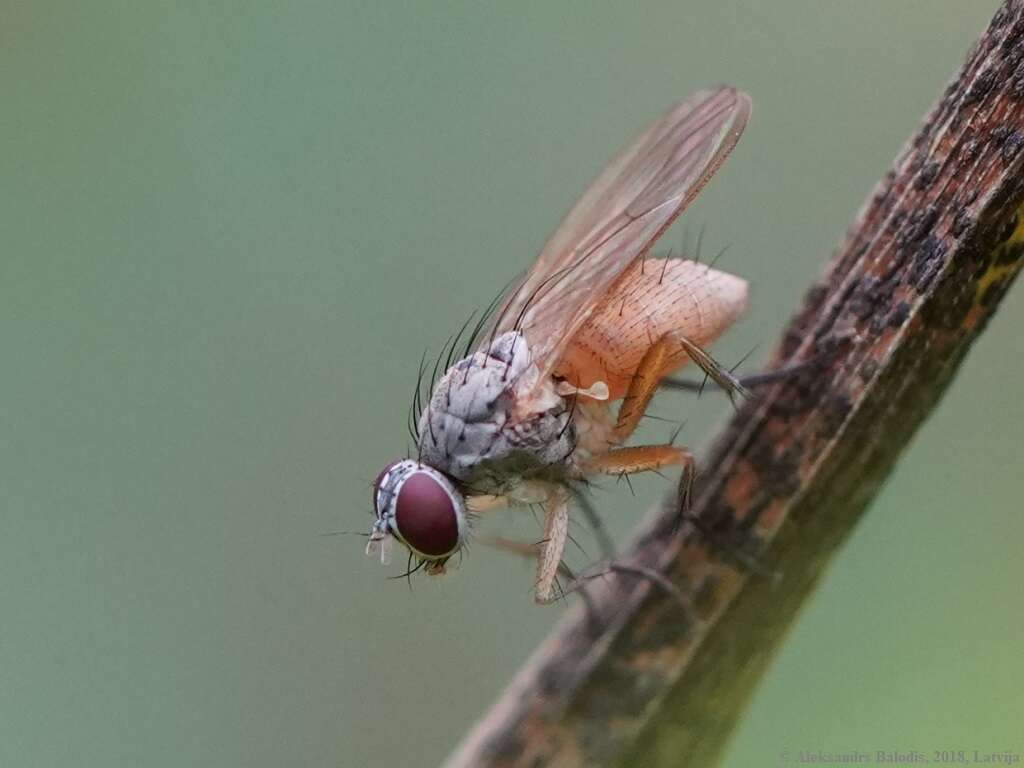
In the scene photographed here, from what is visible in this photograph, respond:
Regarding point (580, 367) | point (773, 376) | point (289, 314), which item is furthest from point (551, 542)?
point (289, 314)

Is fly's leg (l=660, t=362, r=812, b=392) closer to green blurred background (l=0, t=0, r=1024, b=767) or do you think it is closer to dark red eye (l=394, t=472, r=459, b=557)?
dark red eye (l=394, t=472, r=459, b=557)

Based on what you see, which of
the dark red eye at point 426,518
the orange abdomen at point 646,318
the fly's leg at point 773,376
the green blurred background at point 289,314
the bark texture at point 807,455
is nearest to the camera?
the bark texture at point 807,455

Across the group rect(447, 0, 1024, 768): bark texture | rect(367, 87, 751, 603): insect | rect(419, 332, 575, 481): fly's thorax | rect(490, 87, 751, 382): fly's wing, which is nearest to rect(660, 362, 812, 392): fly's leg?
rect(447, 0, 1024, 768): bark texture

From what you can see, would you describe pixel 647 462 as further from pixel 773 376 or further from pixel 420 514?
pixel 420 514

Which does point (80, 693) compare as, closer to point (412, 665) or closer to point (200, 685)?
point (200, 685)

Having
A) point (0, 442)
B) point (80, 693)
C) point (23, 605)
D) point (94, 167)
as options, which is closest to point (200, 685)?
point (80, 693)

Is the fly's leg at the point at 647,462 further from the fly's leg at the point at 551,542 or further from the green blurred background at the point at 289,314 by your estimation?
the green blurred background at the point at 289,314

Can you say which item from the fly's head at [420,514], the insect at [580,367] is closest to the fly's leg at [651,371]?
the insect at [580,367]

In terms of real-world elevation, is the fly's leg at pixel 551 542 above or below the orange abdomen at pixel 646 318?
below
